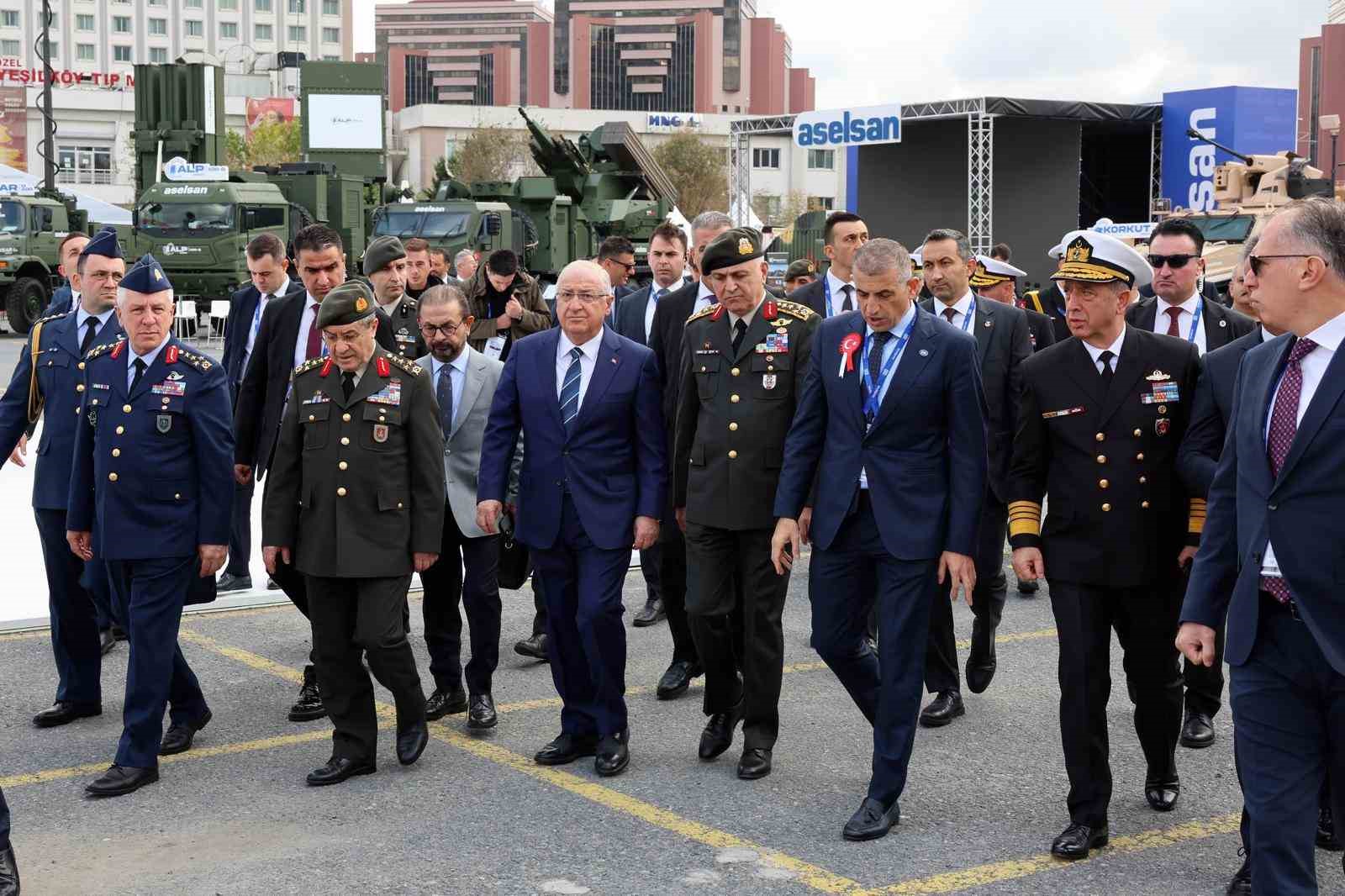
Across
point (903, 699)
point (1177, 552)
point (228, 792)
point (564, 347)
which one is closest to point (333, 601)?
point (228, 792)

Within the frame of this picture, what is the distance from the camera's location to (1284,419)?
155 inches

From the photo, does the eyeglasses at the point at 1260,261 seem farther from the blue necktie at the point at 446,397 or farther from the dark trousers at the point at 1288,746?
the blue necktie at the point at 446,397

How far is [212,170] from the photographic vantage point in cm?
3045

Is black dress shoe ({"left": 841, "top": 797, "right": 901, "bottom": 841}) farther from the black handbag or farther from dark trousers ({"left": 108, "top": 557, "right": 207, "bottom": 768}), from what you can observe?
dark trousers ({"left": 108, "top": 557, "right": 207, "bottom": 768})

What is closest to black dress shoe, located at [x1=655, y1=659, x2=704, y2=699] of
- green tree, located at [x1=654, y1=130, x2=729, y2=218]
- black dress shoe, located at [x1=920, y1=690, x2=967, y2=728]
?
black dress shoe, located at [x1=920, y1=690, x2=967, y2=728]

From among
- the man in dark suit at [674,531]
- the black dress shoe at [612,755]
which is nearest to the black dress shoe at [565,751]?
the black dress shoe at [612,755]

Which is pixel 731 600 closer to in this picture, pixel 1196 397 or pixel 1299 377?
pixel 1196 397

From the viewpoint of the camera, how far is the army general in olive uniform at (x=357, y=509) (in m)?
6.12

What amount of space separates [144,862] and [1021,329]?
4440 millimetres

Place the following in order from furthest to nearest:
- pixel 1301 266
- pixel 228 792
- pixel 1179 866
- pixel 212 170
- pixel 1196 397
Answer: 1. pixel 212 170
2. pixel 228 792
3. pixel 1196 397
4. pixel 1179 866
5. pixel 1301 266

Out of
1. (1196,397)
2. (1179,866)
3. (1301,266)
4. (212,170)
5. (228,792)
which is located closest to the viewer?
(1301,266)

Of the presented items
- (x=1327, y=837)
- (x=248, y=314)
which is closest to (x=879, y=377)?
(x=1327, y=837)

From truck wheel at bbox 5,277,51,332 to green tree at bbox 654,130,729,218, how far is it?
42.0m

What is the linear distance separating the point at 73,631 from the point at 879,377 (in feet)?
11.8
